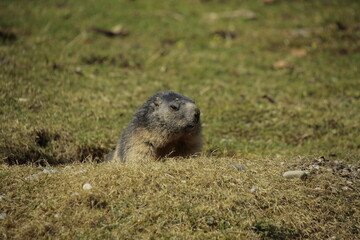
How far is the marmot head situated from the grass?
26.2 inches

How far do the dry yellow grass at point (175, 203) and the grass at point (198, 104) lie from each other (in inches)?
0.6

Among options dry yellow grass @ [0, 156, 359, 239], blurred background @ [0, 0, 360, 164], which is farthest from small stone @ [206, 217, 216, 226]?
blurred background @ [0, 0, 360, 164]

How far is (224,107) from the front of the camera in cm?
939

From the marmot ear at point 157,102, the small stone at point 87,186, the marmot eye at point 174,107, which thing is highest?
the marmot eye at point 174,107

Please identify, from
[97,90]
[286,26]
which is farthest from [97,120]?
[286,26]

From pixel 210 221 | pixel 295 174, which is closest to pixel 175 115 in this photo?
pixel 295 174

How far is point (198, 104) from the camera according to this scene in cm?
955

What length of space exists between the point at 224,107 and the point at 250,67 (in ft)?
10.6

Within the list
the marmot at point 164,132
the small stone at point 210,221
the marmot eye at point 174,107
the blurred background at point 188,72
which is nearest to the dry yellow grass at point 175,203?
the small stone at point 210,221

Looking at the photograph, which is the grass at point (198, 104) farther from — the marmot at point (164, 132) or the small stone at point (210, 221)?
the marmot at point (164, 132)

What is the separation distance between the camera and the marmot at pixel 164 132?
6.04 metres

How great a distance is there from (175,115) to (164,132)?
292 millimetres

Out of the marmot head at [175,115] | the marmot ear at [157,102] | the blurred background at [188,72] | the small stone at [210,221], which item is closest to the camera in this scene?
the small stone at [210,221]

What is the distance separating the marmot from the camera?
6.04 meters
